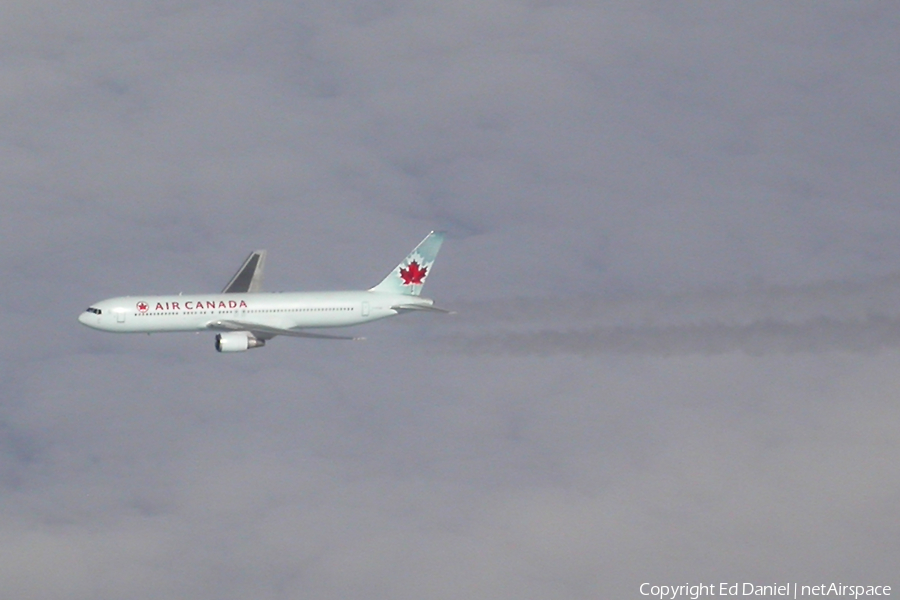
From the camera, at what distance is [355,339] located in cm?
19862
